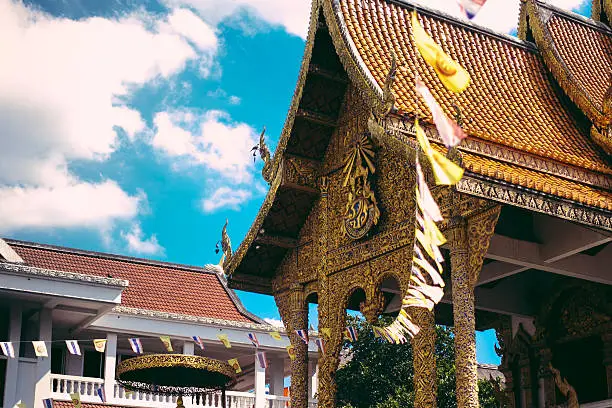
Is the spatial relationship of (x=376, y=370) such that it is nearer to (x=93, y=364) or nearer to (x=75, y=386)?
(x=93, y=364)

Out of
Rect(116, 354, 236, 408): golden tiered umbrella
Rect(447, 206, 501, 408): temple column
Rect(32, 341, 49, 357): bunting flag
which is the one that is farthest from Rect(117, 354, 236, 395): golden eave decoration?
Rect(447, 206, 501, 408): temple column

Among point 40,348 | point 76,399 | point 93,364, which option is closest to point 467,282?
point 40,348

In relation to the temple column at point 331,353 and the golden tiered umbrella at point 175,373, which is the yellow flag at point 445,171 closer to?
the temple column at point 331,353

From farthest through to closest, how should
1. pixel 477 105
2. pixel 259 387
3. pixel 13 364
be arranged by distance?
pixel 259 387
pixel 13 364
pixel 477 105

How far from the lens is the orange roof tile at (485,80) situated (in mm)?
12766

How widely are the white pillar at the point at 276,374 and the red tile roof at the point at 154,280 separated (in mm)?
1236

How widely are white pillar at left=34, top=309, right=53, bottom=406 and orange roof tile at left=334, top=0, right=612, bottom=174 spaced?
436 inches

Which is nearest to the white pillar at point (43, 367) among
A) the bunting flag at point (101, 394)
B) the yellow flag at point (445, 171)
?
the bunting flag at point (101, 394)

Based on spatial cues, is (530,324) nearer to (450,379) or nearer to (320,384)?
(320,384)

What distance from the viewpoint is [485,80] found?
14188 mm

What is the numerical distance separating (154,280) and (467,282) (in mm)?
16719

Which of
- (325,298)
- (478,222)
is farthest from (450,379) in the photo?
(478,222)

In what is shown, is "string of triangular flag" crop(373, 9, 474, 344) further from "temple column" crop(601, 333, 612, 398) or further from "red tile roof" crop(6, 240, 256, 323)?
"red tile roof" crop(6, 240, 256, 323)

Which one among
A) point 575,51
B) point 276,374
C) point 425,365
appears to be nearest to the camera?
point 425,365
